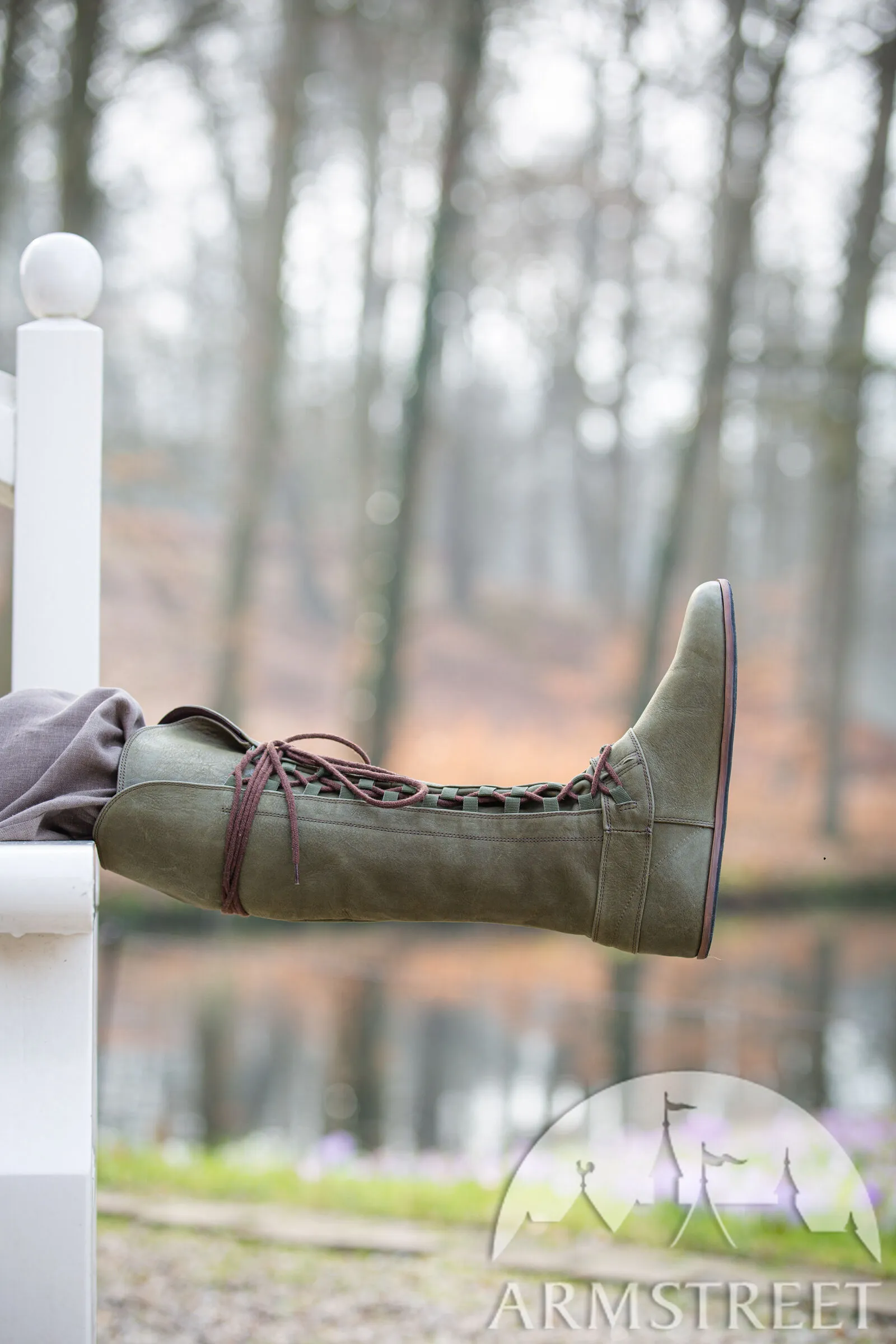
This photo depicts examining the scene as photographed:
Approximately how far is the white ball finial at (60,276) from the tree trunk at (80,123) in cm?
368

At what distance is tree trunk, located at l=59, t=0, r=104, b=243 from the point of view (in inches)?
174

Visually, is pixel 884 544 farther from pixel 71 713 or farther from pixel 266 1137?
pixel 71 713

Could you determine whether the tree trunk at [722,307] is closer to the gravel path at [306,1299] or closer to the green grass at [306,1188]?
the green grass at [306,1188]

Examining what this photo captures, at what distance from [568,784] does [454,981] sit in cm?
420

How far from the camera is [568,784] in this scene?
0.90 m

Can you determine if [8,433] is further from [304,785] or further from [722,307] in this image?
[722,307]

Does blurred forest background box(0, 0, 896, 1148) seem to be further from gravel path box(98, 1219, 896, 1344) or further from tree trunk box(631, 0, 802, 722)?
gravel path box(98, 1219, 896, 1344)

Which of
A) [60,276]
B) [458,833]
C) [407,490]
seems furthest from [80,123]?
[458,833]

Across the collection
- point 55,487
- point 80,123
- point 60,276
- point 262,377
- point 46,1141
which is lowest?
point 46,1141

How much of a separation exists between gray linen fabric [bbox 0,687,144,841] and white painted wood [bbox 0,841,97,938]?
0.34 ft

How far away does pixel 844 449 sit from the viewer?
5.82 meters

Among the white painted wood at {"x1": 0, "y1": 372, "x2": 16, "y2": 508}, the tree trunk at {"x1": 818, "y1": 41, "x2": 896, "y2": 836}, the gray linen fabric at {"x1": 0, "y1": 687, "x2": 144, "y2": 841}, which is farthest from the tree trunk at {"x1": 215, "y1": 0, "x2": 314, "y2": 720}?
the gray linen fabric at {"x1": 0, "y1": 687, "x2": 144, "y2": 841}

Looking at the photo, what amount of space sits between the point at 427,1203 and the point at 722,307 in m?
4.73

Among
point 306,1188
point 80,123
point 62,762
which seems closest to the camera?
→ point 62,762
